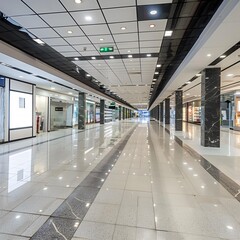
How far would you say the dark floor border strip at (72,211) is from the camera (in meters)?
2.22

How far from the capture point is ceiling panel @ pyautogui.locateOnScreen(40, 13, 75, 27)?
4602 mm

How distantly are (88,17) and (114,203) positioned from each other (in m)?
4.16

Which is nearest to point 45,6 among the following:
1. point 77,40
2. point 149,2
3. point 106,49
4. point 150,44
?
point 77,40

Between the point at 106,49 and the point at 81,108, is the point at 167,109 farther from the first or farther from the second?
the point at 106,49

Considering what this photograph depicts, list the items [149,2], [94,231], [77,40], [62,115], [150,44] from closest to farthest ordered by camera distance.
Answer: [94,231], [149,2], [77,40], [150,44], [62,115]

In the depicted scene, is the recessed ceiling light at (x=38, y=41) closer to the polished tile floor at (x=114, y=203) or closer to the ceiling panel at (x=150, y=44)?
the ceiling panel at (x=150, y=44)

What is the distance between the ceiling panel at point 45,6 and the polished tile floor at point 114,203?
3687 mm

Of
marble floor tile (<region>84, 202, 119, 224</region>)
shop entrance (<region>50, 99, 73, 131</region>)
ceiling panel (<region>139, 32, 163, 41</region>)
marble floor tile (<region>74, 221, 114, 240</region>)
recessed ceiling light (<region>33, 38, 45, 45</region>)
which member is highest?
ceiling panel (<region>139, 32, 163, 41</region>)

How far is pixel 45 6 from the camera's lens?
13.8 feet

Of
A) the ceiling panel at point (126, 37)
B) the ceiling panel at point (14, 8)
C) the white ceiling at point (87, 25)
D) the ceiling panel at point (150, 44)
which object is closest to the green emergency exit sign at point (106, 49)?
the white ceiling at point (87, 25)

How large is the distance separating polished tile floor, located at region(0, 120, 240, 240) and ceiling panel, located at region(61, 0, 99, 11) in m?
3.67

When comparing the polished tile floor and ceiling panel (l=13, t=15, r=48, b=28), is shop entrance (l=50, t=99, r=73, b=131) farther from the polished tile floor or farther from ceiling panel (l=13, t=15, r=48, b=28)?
the polished tile floor

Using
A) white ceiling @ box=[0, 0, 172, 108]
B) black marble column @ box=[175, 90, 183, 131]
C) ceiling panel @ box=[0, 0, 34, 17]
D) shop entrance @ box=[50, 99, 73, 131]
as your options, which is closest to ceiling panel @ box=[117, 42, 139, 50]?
white ceiling @ box=[0, 0, 172, 108]

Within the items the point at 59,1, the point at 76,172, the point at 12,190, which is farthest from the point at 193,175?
the point at 59,1
